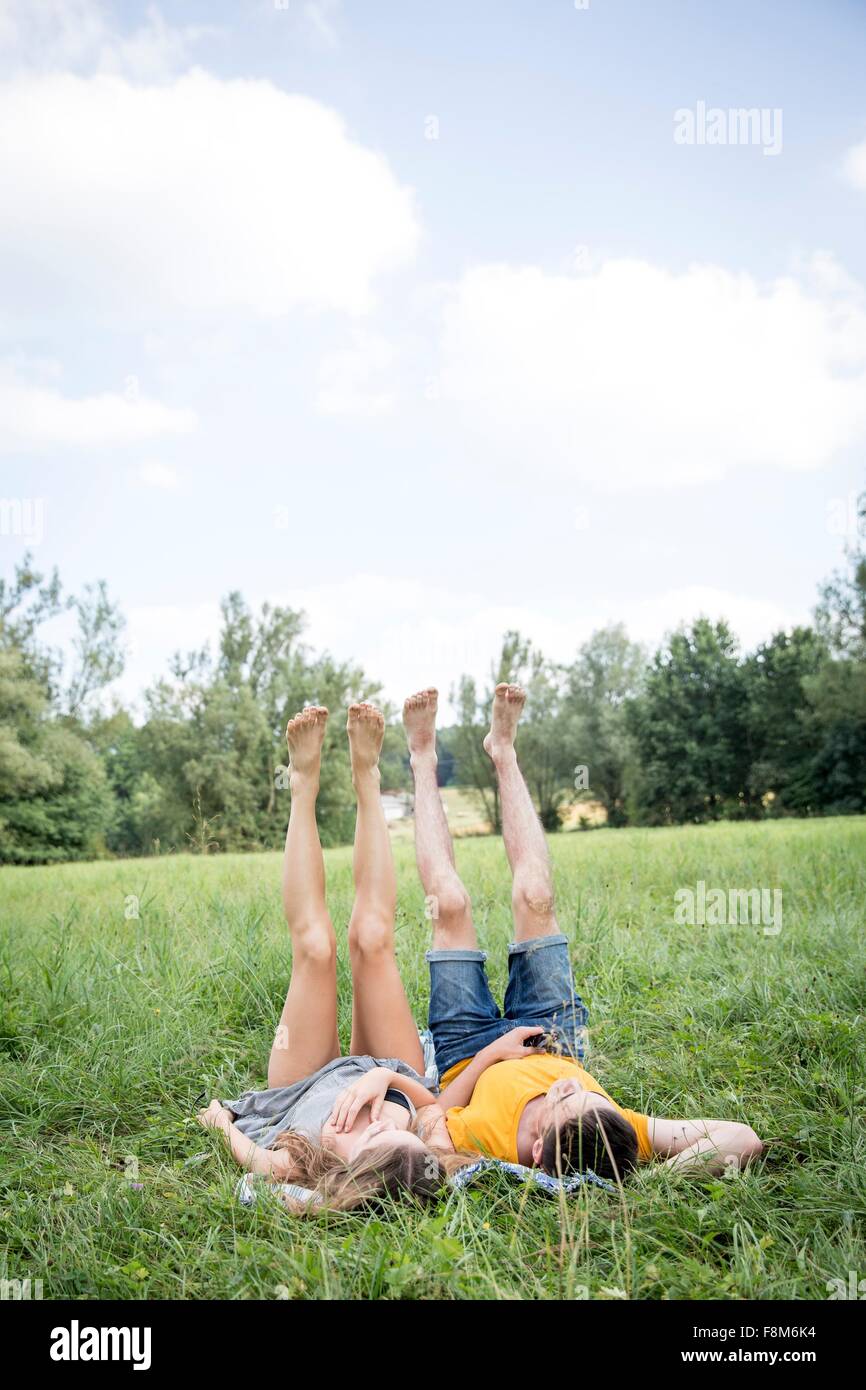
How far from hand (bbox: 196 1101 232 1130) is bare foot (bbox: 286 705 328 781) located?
3.32 ft

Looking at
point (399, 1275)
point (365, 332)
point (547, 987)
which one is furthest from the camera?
point (365, 332)

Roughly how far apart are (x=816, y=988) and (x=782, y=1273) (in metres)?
1.88

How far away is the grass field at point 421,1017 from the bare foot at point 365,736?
1.11m

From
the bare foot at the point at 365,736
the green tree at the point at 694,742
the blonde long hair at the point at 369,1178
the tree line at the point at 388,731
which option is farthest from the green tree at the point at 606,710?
the blonde long hair at the point at 369,1178

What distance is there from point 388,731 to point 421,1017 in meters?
20.5

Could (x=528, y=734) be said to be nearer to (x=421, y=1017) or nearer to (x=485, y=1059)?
(x=421, y=1017)

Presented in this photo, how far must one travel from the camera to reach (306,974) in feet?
8.34

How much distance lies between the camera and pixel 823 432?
16.9 metres

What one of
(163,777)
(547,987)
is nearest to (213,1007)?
(547,987)

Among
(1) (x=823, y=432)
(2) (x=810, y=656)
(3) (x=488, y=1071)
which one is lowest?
(3) (x=488, y=1071)

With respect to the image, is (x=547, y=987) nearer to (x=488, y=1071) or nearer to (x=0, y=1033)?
(x=488, y=1071)

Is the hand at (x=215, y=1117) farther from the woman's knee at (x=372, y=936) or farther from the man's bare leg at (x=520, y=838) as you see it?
the man's bare leg at (x=520, y=838)

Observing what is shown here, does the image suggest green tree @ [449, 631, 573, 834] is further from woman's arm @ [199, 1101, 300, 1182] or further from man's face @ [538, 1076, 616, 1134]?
man's face @ [538, 1076, 616, 1134]

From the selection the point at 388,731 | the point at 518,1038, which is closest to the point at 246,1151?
the point at 518,1038
